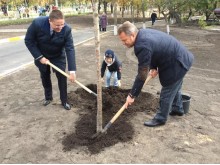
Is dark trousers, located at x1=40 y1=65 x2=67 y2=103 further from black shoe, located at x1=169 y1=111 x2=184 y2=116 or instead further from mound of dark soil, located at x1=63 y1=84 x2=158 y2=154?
black shoe, located at x1=169 y1=111 x2=184 y2=116

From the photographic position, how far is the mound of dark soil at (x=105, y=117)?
484cm

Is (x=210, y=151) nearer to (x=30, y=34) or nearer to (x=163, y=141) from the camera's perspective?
(x=163, y=141)

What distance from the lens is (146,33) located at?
4477 mm

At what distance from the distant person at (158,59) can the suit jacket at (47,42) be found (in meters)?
1.51

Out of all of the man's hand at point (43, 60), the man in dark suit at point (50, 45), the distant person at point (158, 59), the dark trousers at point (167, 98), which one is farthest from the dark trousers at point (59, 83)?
the dark trousers at point (167, 98)

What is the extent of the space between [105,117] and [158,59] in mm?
1633

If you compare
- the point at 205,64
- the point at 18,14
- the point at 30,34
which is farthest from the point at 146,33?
the point at 18,14

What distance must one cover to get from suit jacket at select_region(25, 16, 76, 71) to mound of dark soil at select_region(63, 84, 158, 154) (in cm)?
95

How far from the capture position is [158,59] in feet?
15.6

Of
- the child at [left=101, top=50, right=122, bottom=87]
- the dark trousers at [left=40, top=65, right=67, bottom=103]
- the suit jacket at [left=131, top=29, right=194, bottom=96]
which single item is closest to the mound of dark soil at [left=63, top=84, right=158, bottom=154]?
the child at [left=101, top=50, right=122, bottom=87]

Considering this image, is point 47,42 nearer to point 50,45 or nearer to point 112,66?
point 50,45

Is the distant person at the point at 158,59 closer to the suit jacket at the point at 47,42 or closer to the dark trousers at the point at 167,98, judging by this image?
the dark trousers at the point at 167,98

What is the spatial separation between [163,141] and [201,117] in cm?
142

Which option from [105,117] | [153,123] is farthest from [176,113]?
[105,117]
